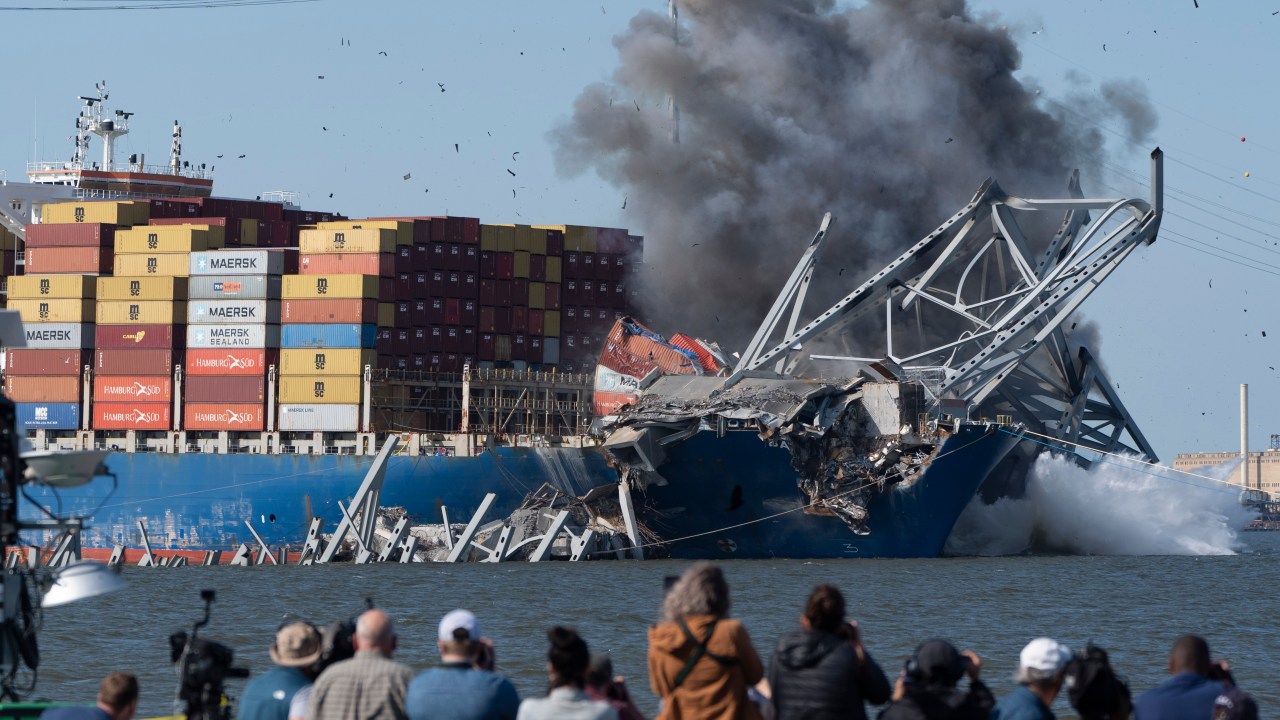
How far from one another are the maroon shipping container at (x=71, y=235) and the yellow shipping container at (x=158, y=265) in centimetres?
218

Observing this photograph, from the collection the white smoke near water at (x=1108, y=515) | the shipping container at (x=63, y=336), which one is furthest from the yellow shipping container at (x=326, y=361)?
the white smoke near water at (x=1108, y=515)

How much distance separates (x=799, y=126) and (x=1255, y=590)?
29890mm

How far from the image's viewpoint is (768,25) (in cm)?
7300

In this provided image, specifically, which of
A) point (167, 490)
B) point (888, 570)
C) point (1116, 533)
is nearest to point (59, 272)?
point (167, 490)

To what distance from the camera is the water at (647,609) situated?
28.8 m

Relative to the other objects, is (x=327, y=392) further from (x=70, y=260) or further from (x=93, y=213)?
(x=93, y=213)

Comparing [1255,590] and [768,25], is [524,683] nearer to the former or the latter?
[1255,590]

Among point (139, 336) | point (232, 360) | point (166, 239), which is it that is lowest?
point (232, 360)

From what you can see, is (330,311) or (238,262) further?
(238,262)

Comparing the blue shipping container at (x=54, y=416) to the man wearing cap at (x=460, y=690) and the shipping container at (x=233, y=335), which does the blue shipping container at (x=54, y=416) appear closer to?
the shipping container at (x=233, y=335)

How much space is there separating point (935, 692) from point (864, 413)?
1795 inches

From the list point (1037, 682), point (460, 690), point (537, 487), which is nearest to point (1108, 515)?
point (537, 487)

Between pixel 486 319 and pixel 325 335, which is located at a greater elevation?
pixel 486 319

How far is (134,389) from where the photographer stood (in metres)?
66.1
